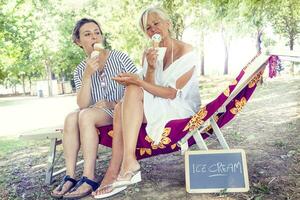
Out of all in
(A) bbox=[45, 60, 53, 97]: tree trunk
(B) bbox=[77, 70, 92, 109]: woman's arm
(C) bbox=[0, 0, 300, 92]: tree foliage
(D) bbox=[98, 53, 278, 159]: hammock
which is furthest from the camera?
(A) bbox=[45, 60, 53, 97]: tree trunk

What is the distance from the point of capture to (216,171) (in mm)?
3168

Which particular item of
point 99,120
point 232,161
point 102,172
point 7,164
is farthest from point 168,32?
point 7,164

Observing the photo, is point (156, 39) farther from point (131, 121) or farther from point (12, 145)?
point (12, 145)

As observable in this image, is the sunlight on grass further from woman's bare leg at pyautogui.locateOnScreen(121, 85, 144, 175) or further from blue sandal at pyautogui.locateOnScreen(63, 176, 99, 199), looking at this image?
woman's bare leg at pyautogui.locateOnScreen(121, 85, 144, 175)

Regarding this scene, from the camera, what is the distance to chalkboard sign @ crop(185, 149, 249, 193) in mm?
3129

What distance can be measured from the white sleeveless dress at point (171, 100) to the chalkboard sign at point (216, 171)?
1.04ft

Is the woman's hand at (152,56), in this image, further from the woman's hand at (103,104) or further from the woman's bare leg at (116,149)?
the woman's hand at (103,104)

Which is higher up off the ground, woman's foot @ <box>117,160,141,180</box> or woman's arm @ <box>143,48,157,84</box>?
woman's arm @ <box>143,48,157,84</box>

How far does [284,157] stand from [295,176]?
24.9 inches

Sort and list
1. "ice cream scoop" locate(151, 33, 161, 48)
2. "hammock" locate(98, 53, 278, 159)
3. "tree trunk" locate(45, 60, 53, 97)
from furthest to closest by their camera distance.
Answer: "tree trunk" locate(45, 60, 53, 97), "ice cream scoop" locate(151, 33, 161, 48), "hammock" locate(98, 53, 278, 159)

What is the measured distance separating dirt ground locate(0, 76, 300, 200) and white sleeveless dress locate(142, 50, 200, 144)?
0.57m

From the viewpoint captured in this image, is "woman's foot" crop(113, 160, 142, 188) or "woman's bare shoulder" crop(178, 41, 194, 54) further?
"woman's bare shoulder" crop(178, 41, 194, 54)

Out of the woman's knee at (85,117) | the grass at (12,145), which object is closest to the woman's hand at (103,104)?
the woman's knee at (85,117)

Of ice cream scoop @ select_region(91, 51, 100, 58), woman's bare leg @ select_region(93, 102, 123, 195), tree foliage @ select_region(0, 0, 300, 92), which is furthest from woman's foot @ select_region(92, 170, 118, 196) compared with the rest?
A: tree foliage @ select_region(0, 0, 300, 92)
